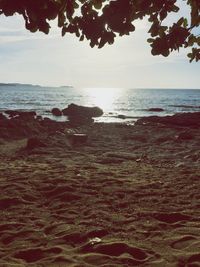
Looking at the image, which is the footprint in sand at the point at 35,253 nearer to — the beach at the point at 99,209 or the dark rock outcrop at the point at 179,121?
the beach at the point at 99,209

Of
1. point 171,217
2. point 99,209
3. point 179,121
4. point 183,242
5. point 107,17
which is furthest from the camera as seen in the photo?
point 179,121

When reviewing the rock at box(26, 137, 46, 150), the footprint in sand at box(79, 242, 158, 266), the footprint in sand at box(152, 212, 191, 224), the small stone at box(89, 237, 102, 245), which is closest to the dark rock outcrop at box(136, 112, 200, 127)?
the rock at box(26, 137, 46, 150)

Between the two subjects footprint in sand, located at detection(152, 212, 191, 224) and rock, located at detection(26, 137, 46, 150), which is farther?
rock, located at detection(26, 137, 46, 150)

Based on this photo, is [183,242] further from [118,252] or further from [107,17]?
[107,17]

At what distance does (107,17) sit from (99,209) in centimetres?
361

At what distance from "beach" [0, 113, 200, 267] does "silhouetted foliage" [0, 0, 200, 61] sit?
8.36 ft

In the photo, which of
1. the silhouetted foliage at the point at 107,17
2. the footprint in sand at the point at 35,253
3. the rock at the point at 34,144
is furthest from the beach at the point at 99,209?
the silhouetted foliage at the point at 107,17

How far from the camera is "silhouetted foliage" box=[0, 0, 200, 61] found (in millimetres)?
3484

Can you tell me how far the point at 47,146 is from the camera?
14062mm

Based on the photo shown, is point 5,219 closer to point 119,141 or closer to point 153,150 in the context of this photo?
point 153,150

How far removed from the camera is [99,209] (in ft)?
21.3

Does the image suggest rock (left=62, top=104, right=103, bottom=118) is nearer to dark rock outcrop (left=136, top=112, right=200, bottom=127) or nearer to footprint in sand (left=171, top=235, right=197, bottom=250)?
dark rock outcrop (left=136, top=112, right=200, bottom=127)

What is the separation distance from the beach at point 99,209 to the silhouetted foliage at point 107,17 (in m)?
2.55

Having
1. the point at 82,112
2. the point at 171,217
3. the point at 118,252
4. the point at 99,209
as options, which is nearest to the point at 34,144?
the point at 99,209
